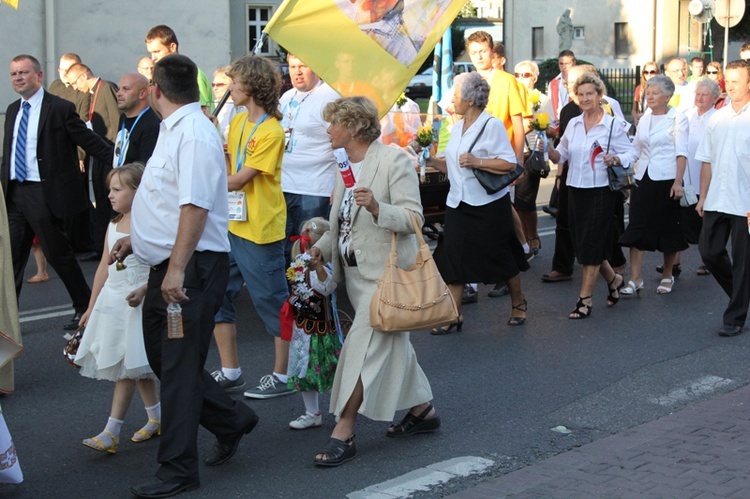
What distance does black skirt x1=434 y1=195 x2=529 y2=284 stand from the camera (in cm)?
805

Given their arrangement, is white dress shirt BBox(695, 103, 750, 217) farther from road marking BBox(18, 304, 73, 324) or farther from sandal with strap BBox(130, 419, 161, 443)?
road marking BBox(18, 304, 73, 324)

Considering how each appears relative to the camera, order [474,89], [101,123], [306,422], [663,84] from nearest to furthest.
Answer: [306,422] → [474,89] → [663,84] → [101,123]

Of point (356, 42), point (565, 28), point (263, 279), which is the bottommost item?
point (263, 279)

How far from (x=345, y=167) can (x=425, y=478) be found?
1535 mm

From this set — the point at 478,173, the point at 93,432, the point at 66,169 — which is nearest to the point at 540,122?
the point at 478,173

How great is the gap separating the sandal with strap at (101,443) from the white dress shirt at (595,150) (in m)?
4.74

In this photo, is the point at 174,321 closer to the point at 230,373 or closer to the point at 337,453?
the point at 337,453

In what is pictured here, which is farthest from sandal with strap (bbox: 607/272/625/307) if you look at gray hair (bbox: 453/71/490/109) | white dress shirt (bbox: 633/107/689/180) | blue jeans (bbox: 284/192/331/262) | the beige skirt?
the beige skirt

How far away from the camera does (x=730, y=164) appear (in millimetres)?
8000

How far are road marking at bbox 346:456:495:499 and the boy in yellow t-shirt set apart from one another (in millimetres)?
1484

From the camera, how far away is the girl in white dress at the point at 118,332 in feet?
17.7

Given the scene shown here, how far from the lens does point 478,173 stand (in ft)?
26.1

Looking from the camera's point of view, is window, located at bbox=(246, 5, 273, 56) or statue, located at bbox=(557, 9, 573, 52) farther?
statue, located at bbox=(557, 9, 573, 52)

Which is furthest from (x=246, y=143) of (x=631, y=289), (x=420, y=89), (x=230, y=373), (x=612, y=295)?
(x=420, y=89)
